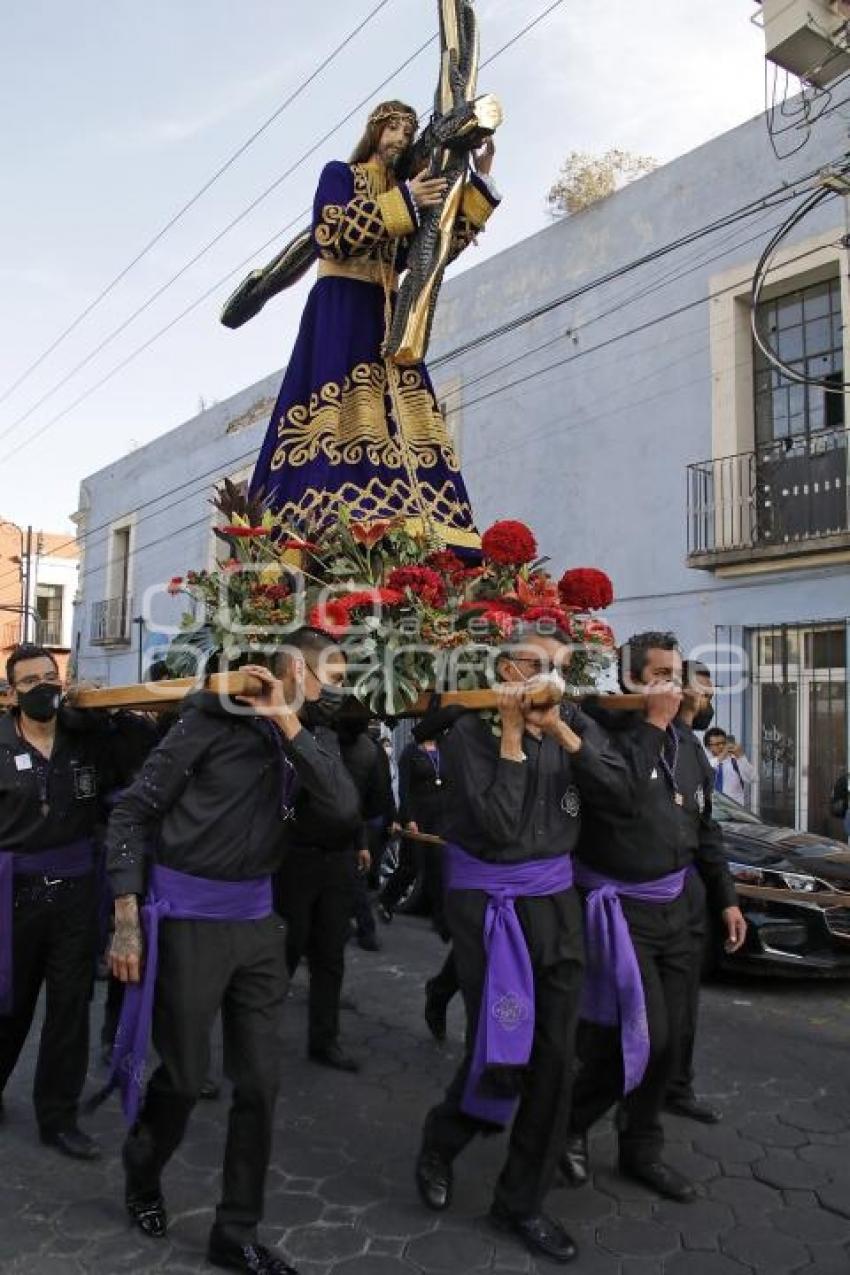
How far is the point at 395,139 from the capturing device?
433 cm

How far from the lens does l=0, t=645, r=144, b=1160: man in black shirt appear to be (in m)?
3.92

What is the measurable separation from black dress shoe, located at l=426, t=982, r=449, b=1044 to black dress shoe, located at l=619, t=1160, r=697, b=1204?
1707 mm

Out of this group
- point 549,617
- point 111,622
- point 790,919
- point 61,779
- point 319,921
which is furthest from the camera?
point 111,622

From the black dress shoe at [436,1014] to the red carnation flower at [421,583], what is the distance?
8.58ft

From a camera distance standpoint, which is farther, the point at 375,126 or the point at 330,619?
the point at 375,126

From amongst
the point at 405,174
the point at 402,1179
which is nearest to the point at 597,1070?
the point at 402,1179

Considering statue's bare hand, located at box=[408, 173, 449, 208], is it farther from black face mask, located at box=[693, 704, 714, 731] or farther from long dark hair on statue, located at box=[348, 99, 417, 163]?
black face mask, located at box=[693, 704, 714, 731]

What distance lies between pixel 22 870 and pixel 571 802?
2.07 m

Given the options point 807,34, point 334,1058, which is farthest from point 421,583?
point 807,34

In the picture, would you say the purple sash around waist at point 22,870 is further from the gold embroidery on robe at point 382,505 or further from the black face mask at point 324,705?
the gold embroidery on robe at point 382,505

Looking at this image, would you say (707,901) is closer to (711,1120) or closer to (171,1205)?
(711,1120)

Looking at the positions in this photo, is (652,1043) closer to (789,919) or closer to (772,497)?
(789,919)

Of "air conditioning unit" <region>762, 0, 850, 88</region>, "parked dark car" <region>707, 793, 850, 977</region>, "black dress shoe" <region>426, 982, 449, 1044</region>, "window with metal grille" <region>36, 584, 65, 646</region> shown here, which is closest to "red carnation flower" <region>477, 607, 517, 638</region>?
"black dress shoe" <region>426, 982, 449, 1044</region>

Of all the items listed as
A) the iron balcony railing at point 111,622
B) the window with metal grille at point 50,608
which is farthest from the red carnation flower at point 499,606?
the window with metal grille at point 50,608
